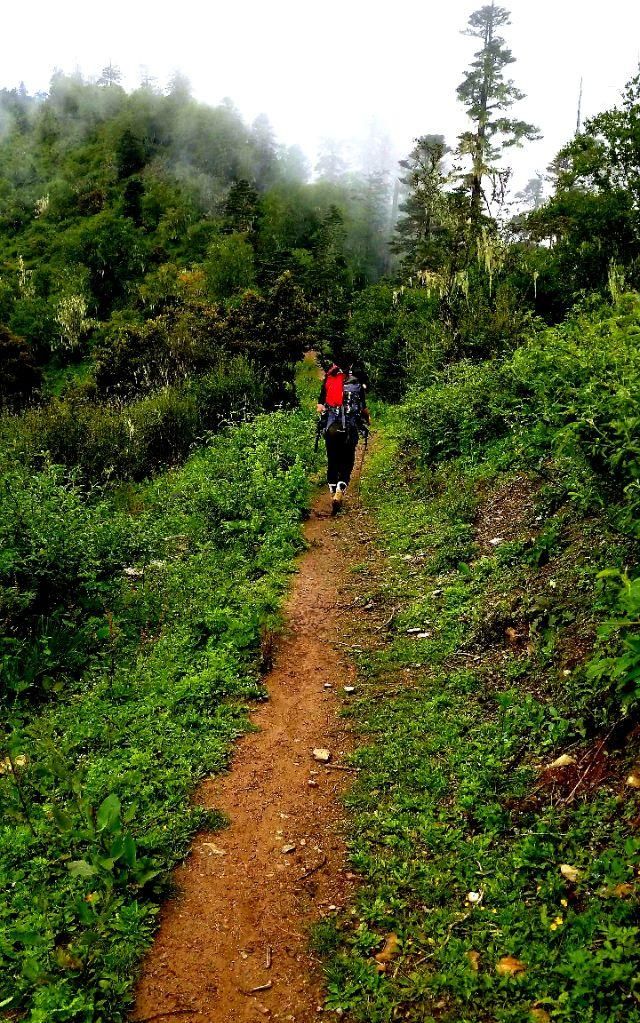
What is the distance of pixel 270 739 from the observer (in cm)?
508

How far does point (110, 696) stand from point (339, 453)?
571 centimetres

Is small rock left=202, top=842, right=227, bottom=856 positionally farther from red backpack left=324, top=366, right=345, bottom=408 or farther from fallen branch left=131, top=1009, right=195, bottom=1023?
red backpack left=324, top=366, right=345, bottom=408

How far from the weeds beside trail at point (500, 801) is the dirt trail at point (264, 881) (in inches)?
7.7

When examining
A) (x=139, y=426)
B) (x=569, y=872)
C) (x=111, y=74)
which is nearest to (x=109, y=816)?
(x=569, y=872)

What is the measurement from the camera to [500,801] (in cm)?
390

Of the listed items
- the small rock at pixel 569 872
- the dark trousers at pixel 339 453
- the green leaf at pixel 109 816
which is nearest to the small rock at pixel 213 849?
the green leaf at pixel 109 816

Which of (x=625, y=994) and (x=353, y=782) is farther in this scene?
(x=353, y=782)

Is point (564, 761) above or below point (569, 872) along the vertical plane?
above

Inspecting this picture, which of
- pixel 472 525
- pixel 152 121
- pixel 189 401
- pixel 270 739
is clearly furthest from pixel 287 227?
pixel 270 739

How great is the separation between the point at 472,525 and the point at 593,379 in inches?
137

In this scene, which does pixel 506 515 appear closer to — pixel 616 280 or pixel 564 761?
pixel 564 761

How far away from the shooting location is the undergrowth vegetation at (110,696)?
331 cm

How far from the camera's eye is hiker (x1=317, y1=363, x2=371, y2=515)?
1015 centimetres

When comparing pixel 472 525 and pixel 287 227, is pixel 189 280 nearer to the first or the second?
pixel 287 227
